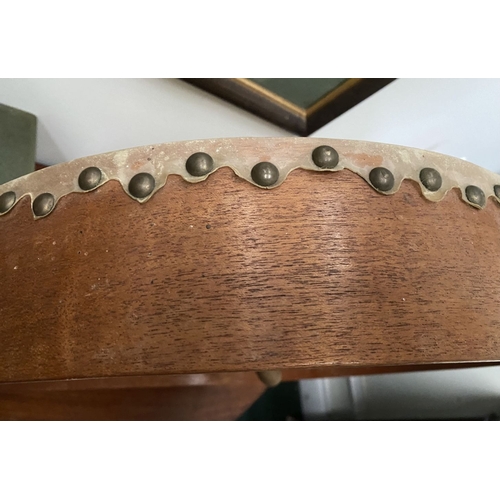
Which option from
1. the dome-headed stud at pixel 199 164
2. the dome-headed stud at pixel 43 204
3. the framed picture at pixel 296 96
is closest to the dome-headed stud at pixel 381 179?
the dome-headed stud at pixel 199 164

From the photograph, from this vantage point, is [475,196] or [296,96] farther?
[296,96]

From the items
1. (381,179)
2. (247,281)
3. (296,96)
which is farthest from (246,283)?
(296,96)

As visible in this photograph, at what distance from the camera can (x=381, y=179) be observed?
0.98ft

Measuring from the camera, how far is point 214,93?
A: 0.76 meters

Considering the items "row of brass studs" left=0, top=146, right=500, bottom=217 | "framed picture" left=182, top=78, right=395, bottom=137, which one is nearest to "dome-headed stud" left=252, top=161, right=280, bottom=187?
"row of brass studs" left=0, top=146, right=500, bottom=217

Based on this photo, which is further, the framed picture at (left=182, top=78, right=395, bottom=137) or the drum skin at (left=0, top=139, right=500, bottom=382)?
the framed picture at (left=182, top=78, right=395, bottom=137)

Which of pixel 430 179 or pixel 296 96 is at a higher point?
pixel 296 96

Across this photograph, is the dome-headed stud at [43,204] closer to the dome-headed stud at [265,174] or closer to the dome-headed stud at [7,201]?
the dome-headed stud at [7,201]

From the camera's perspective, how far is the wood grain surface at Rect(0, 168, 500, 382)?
0.86ft

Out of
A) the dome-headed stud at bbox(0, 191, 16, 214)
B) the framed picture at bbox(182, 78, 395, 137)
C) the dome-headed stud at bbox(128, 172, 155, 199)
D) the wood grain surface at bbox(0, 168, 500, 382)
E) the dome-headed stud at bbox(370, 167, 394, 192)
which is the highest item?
the framed picture at bbox(182, 78, 395, 137)

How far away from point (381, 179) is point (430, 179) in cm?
4

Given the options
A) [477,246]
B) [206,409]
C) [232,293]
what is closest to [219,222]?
[232,293]

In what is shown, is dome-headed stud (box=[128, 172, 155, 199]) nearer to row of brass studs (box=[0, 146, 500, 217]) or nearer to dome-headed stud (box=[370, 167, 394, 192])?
row of brass studs (box=[0, 146, 500, 217])

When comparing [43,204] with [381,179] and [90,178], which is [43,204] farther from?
[381,179]
